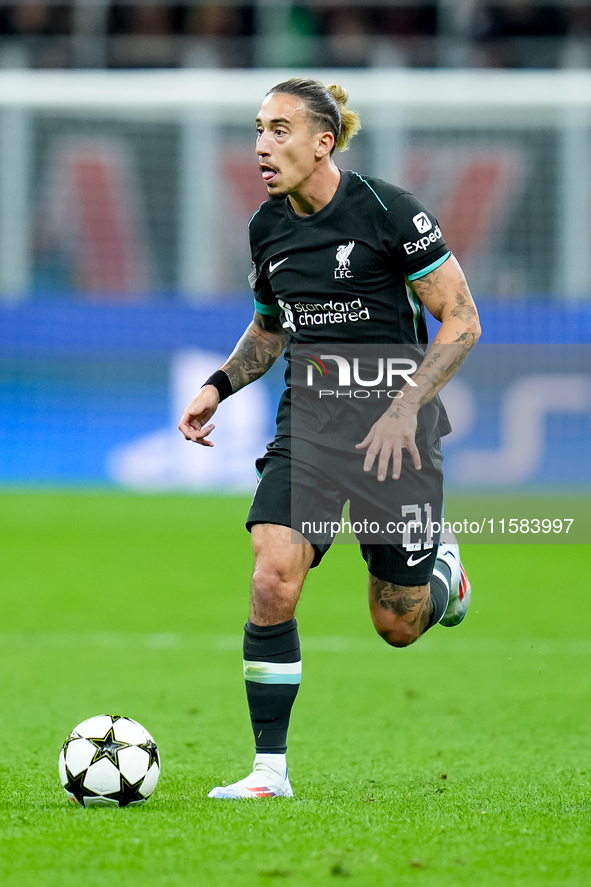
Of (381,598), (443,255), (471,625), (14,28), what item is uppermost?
(14,28)

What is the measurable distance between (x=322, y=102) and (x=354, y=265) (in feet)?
1.80

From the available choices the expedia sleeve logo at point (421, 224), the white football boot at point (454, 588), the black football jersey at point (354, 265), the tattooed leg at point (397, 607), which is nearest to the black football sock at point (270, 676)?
the tattooed leg at point (397, 607)

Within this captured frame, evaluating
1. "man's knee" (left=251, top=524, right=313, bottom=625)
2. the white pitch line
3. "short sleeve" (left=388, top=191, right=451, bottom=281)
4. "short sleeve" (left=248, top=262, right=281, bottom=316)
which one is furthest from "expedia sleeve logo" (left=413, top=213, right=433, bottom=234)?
the white pitch line

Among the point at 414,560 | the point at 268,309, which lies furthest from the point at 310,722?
the point at 268,309

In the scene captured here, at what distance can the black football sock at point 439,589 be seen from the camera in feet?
15.6

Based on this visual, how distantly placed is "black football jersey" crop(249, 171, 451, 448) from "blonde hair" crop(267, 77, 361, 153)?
0.16 meters

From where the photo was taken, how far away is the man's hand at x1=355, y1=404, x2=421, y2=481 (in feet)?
13.0

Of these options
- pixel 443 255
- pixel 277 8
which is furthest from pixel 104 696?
pixel 277 8

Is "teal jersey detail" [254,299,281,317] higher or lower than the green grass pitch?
higher

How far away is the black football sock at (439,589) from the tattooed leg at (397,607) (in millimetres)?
107

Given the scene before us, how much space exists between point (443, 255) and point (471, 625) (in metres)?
4.57

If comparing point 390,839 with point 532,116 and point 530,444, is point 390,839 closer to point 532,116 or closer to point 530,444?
point 530,444

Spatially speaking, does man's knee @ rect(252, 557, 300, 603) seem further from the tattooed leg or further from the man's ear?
the man's ear

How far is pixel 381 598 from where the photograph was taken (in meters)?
4.54
